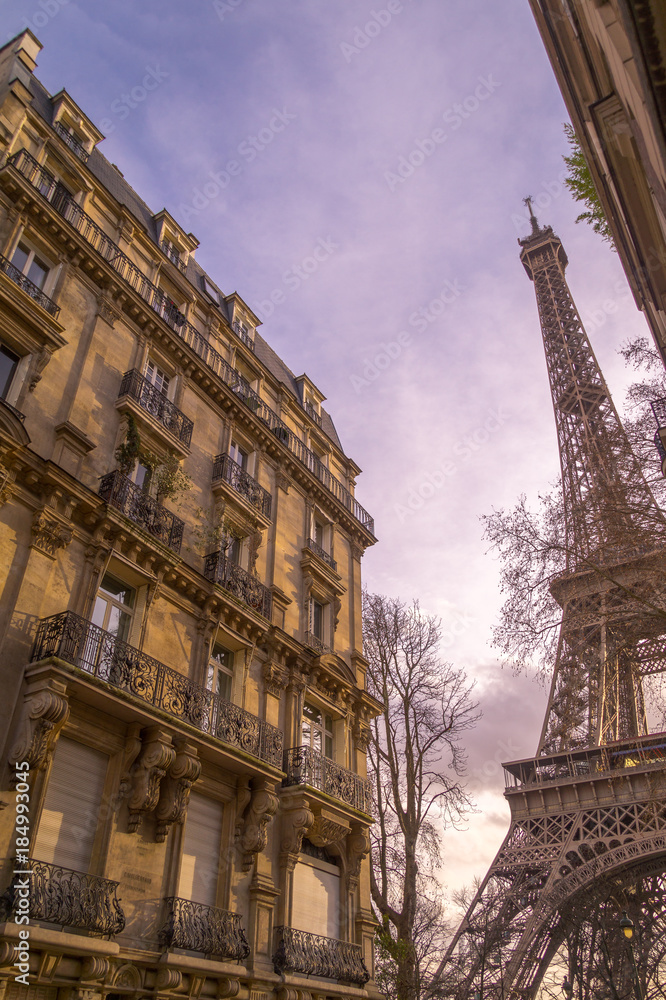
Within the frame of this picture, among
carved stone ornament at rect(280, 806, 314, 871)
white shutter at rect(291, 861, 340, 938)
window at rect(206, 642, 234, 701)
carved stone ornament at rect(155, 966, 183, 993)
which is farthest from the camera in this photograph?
window at rect(206, 642, 234, 701)

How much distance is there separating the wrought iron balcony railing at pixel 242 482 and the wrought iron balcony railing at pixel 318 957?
10.7 m

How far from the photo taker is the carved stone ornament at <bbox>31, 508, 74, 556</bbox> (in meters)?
13.7

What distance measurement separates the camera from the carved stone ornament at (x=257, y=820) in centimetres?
1588

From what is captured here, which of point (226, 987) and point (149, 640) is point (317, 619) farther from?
point (226, 987)

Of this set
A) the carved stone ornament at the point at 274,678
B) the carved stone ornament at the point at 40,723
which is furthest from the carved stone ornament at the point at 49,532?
the carved stone ornament at the point at 274,678

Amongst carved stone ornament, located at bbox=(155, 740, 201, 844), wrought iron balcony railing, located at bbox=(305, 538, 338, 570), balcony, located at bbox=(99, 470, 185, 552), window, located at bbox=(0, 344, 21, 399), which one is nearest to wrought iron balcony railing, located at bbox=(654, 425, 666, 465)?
balcony, located at bbox=(99, 470, 185, 552)

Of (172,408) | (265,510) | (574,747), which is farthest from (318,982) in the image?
(574,747)

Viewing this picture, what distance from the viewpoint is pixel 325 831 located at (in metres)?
18.1

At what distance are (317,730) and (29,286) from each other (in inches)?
540

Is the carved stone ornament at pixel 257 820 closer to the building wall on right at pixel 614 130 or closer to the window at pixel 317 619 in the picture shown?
the window at pixel 317 619

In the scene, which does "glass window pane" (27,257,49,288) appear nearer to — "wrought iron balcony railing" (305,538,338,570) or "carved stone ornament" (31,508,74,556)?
"carved stone ornament" (31,508,74,556)

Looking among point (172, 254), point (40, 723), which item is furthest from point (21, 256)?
point (40, 723)

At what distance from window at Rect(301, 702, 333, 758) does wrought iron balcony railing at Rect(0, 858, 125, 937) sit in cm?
831

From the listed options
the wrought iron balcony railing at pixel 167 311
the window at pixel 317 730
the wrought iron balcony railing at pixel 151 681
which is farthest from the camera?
the window at pixel 317 730
